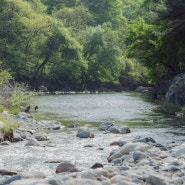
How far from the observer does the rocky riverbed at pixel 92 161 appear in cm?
969

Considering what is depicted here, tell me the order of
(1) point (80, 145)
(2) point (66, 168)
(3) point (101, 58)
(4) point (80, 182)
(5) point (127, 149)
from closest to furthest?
(4) point (80, 182), (2) point (66, 168), (5) point (127, 149), (1) point (80, 145), (3) point (101, 58)

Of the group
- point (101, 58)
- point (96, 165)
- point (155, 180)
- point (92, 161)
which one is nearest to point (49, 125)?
point (92, 161)

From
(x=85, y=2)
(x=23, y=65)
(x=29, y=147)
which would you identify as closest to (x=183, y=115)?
(x=29, y=147)

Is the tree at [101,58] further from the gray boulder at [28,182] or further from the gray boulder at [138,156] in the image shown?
the gray boulder at [28,182]

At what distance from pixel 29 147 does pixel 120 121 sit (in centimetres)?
1129

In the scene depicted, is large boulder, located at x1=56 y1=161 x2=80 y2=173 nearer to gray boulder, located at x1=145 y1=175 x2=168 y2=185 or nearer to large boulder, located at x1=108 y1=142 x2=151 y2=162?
large boulder, located at x1=108 y1=142 x2=151 y2=162

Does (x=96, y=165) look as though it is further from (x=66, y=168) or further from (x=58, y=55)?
(x=58, y=55)

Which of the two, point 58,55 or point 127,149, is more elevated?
point 58,55

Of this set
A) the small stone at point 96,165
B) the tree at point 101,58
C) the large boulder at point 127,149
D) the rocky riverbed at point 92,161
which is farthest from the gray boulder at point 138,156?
the tree at point 101,58

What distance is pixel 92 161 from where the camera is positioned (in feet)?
43.5

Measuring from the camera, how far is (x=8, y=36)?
7175 centimetres

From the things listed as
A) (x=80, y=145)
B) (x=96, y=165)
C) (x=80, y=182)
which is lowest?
(x=80, y=145)

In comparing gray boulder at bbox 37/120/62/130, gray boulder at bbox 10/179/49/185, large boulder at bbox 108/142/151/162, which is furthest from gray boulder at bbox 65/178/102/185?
gray boulder at bbox 37/120/62/130

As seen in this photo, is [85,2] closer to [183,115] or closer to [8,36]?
[8,36]
